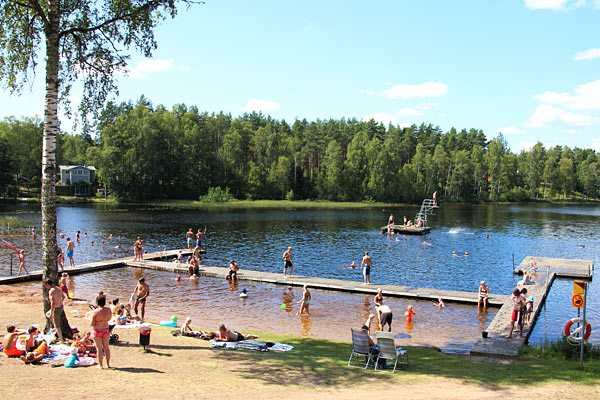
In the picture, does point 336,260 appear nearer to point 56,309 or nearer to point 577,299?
point 577,299

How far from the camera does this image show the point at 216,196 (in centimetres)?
11075

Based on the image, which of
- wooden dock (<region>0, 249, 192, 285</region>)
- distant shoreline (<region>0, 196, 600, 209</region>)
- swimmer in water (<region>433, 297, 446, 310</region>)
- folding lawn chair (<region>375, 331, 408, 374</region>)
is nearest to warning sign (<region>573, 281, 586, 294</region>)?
folding lawn chair (<region>375, 331, 408, 374</region>)

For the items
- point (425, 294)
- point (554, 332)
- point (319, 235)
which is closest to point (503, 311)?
point (554, 332)

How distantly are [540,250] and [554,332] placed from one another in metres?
30.2

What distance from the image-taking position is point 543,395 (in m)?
9.72

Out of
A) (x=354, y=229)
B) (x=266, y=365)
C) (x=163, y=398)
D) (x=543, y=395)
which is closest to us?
(x=163, y=398)

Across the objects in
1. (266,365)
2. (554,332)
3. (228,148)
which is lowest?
(554,332)

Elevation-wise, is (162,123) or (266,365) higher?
(162,123)

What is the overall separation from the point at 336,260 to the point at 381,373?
25680 mm

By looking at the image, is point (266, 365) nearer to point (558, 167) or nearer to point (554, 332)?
point (554, 332)

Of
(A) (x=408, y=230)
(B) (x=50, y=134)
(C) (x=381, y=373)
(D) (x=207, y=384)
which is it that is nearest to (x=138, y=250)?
(B) (x=50, y=134)

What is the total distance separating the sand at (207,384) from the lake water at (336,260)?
5.96 m

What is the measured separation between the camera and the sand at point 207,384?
29.8 ft

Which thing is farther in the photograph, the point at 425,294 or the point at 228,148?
the point at 228,148
